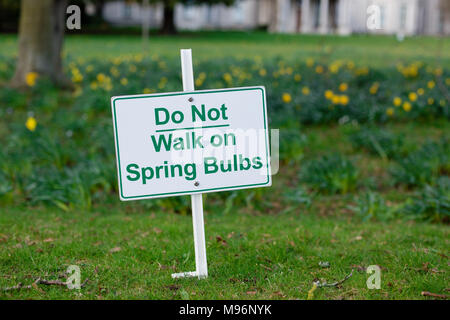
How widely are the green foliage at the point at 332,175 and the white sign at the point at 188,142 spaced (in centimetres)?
245

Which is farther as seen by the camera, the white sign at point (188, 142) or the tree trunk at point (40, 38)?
the tree trunk at point (40, 38)

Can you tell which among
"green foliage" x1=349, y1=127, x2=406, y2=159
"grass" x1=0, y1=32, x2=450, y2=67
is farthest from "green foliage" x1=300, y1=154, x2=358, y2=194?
"grass" x1=0, y1=32, x2=450, y2=67

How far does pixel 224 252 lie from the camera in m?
3.75

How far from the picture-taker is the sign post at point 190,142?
301 centimetres

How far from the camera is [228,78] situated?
846 centimetres

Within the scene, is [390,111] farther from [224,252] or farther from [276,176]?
[224,252]

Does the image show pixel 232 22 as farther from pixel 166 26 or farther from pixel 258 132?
pixel 258 132

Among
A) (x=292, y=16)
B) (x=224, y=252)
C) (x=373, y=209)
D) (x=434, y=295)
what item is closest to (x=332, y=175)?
(x=373, y=209)

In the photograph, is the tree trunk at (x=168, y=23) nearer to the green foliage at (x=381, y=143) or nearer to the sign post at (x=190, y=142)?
the green foliage at (x=381, y=143)

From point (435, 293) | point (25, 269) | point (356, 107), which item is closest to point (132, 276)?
point (25, 269)

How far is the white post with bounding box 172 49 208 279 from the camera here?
122 inches

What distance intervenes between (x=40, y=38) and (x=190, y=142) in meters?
6.79

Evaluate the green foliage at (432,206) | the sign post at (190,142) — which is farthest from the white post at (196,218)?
the green foliage at (432,206)
